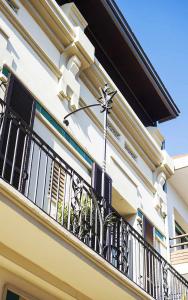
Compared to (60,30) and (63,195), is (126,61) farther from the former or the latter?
(63,195)

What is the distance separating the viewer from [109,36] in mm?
12453

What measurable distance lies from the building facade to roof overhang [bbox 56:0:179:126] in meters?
0.03

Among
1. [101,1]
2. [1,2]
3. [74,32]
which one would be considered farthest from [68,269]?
[101,1]

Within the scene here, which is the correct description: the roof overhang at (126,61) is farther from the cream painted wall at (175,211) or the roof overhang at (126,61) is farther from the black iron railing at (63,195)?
the black iron railing at (63,195)

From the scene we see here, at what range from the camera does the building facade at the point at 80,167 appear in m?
6.27

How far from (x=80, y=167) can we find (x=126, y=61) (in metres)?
4.76

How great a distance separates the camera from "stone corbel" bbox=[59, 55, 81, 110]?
932 cm

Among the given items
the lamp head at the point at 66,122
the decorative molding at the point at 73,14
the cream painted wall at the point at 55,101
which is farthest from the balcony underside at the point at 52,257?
the decorative molding at the point at 73,14

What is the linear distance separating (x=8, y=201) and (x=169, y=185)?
9.53 m

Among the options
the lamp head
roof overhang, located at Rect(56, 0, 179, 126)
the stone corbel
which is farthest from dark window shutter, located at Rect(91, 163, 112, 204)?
roof overhang, located at Rect(56, 0, 179, 126)

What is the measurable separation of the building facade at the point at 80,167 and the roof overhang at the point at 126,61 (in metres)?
0.03

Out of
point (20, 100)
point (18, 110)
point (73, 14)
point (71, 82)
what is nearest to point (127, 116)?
point (71, 82)

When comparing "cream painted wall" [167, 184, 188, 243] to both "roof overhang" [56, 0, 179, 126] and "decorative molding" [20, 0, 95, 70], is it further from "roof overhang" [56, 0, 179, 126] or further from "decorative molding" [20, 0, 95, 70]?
"decorative molding" [20, 0, 95, 70]

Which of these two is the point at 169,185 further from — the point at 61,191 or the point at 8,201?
the point at 8,201
